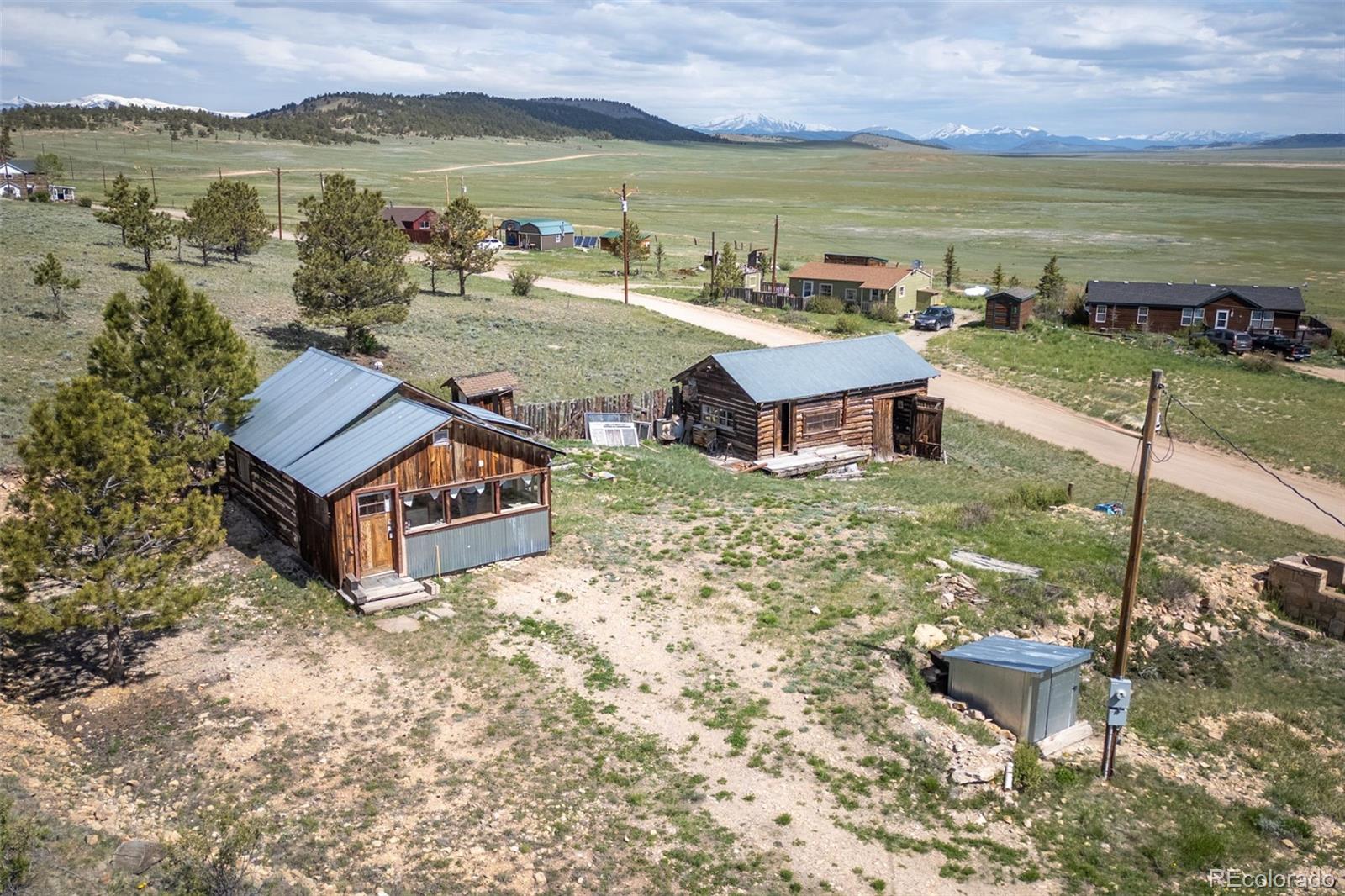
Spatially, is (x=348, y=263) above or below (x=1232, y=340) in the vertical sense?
above

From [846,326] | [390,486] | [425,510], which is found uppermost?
[846,326]

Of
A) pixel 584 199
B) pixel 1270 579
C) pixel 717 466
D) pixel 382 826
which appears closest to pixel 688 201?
pixel 584 199

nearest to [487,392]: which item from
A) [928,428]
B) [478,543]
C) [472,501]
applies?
[472,501]

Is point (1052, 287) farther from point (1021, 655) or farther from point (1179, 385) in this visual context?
point (1021, 655)

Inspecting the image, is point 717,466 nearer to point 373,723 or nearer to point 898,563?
point 898,563

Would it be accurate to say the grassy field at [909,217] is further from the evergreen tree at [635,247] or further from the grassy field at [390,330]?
the grassy field at [390,330]

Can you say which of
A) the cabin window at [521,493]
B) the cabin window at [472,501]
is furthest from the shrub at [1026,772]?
the cabin window at [472,501]
